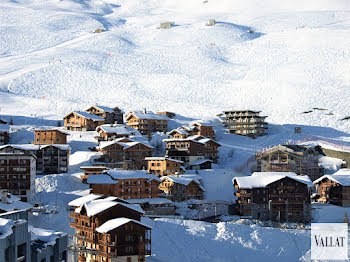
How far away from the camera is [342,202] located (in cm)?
6569

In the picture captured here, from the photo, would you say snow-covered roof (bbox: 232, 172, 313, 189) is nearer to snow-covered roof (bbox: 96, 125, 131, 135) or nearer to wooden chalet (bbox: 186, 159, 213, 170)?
wooden chalet (bbox: 186, 159, 213, 170)

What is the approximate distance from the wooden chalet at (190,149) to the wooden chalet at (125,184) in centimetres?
1432

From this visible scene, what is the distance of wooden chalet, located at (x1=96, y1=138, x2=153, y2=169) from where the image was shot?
7219 centimetres

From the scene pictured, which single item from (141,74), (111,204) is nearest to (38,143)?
(111,204)

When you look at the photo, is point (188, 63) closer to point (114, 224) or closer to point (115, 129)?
point (115, 129)

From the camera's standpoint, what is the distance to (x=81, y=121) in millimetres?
87125

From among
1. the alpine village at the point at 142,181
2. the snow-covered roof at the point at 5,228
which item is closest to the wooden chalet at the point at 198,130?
the alpine village at the point at 142,181

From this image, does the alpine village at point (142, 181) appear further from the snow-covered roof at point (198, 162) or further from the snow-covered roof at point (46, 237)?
the snow-covered roof at point (198, 162)

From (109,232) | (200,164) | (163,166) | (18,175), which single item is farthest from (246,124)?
(109,232)

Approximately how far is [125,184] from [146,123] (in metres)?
27.4

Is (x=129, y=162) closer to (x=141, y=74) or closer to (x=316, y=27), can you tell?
(x=141, y=74)

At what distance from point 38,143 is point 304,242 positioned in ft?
116

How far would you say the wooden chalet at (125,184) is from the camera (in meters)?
59.9

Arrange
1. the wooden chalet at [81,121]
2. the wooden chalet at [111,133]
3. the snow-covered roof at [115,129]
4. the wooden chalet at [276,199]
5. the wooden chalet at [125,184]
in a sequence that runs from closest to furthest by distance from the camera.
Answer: the wooden chalet at [125,184], the wooden chalet at [276,199], the wooden chalet at [111,133], the snow-covered roof at [115,129], the wooden chalet at [81,121]
